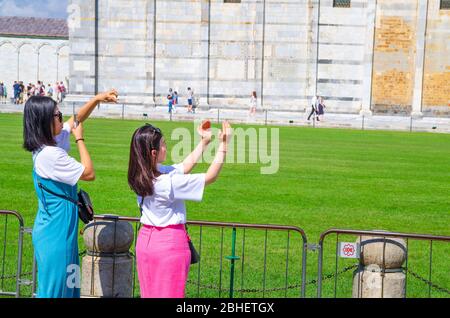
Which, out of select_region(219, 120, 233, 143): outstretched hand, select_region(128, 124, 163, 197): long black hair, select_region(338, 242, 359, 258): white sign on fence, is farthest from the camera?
select_region(338, 242, 359, 258): white sign on fence

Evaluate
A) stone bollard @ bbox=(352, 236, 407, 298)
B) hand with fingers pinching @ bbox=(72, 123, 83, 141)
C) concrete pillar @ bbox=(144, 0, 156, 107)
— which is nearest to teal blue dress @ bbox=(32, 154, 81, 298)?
hand with fingers pinching @ bbox=(72, 123, 83, 141)

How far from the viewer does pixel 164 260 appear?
5.89m

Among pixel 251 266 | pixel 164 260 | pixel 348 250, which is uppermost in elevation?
pixel 164 260

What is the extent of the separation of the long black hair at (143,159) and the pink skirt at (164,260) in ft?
1.12

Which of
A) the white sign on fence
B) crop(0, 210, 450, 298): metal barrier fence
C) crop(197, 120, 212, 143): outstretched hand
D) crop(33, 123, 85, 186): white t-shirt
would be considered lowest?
crop(0, 210, 450, 298): metal barrier fence

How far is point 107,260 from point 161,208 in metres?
2.13

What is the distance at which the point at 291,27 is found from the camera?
129 feet

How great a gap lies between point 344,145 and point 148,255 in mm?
20033

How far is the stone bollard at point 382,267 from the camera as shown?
24.1ft

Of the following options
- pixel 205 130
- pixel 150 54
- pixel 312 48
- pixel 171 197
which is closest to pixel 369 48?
pixel 312 48

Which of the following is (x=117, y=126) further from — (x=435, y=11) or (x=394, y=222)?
(x=394, y=222)

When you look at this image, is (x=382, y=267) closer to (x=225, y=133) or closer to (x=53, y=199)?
(x=225, y=133)

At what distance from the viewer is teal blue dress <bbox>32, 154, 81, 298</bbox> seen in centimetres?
625

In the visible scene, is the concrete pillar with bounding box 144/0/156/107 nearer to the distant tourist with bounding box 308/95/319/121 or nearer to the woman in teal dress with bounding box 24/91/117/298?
the distant tourist with bounding box 308/95/319/121
